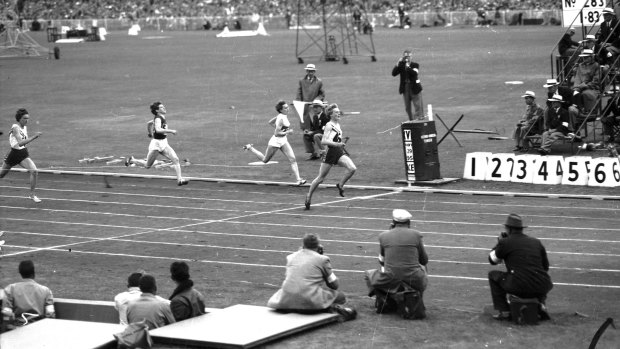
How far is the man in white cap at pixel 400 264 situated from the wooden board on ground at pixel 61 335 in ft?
10.5

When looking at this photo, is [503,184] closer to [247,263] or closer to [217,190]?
[217,190]

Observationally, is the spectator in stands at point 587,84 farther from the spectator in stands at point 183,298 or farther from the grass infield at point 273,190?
the spectator in stands at point 183,298

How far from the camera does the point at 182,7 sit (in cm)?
10081

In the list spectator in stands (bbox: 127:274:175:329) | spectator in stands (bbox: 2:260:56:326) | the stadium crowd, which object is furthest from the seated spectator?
the stadium crowd

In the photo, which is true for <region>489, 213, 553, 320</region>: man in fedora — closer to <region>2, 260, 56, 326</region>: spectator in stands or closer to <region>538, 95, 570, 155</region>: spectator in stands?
<region>2, 260, 56, 326</region>: spectator in stands

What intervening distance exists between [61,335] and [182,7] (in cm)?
8915

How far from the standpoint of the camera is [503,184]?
2459cm

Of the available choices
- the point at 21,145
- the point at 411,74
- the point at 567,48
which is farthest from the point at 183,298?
the point at 567,48

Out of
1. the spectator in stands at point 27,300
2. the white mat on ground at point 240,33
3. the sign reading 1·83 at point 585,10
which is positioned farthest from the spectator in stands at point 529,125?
the white mat on ground at point 240,33

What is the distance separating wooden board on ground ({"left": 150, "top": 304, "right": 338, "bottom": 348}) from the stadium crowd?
69.7 m

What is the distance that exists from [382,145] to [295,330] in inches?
665

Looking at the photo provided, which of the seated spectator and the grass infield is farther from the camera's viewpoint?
the grass infield

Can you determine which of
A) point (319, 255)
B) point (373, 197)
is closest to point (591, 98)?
point (373, 197)

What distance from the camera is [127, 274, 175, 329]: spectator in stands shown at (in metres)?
13.6
